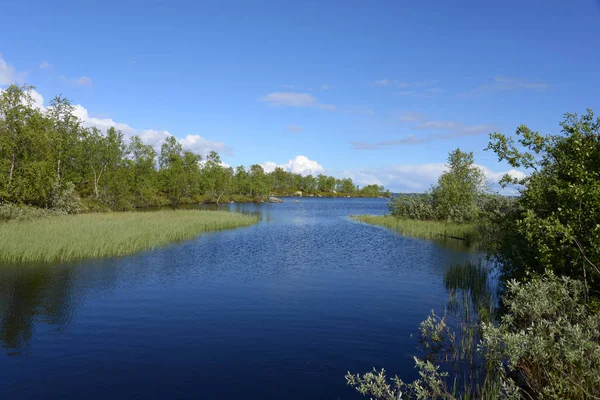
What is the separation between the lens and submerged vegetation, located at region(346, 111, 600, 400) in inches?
299

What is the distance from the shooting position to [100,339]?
12.6 m

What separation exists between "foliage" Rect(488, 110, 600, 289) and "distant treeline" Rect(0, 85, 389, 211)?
4207cm

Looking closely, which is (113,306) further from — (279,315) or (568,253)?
(568,253)

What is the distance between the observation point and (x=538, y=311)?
941cm

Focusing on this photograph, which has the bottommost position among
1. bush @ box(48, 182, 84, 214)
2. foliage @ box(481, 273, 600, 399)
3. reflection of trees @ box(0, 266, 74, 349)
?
reflection of trees @ box(0, 266, 74, 349)

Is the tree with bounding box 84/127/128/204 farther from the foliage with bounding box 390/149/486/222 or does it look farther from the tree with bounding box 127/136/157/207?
the foliage with bounding box 390/149/486/222

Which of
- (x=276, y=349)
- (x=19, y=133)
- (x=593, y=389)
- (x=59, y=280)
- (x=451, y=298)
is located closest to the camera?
(x=593, y=389)

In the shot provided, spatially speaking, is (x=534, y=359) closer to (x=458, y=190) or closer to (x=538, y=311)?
(x=538, y=311)

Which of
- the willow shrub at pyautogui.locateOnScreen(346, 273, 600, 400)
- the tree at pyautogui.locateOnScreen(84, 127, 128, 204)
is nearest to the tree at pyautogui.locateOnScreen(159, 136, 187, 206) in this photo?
the tree at pyautogui.locateOnScreen(84, 127, 128, 204)

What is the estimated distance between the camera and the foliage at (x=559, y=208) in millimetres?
10188

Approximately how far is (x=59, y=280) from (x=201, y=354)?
12144mm

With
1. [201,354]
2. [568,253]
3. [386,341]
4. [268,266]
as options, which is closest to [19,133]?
[268,266]

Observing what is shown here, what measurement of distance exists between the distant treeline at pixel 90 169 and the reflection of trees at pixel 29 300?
2111 cm

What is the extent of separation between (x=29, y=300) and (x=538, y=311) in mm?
18973
